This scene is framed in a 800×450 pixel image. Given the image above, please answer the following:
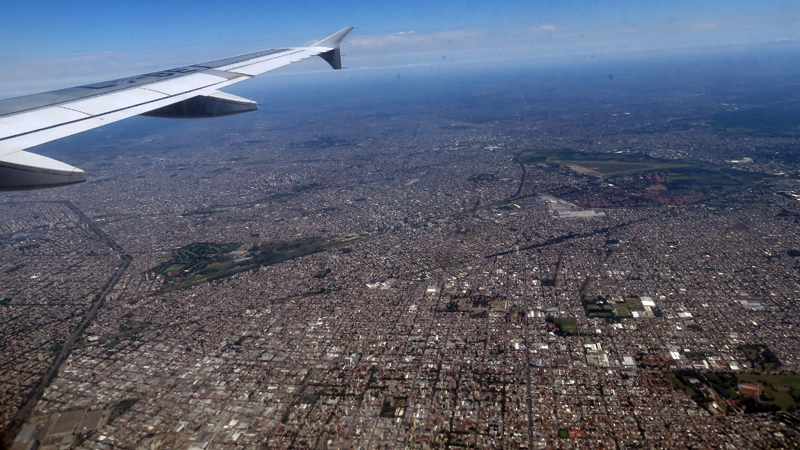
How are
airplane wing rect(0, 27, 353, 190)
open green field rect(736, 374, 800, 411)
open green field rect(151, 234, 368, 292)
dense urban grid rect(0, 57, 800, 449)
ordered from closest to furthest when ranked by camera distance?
airplane wing rect(0, 27, 353, 190) → dense urban grid rect(0, 57, 800, 449) → open green field rect(736, 374, 800, 411) → open green field rect(151, 234, 368, 292)

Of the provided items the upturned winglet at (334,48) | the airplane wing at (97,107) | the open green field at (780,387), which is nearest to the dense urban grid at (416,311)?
the open green field at (780,387)

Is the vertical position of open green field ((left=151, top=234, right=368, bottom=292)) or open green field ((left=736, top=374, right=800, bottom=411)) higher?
open green field ((left=151, top=234, right=368, bottom=292))

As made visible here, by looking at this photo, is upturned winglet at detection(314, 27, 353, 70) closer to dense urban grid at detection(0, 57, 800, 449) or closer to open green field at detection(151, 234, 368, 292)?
dense urban grid at detection(0, 57, 800, 449)

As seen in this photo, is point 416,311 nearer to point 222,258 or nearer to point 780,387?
point 780,387

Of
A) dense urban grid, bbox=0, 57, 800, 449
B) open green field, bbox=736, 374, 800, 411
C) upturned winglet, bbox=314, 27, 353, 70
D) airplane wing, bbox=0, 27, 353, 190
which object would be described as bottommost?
open green field, bbox=736, 374, 800, 411

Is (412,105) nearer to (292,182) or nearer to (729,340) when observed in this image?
(292,182)

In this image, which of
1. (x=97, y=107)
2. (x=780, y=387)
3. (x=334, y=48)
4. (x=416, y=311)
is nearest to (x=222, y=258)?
(x=416, y=311)

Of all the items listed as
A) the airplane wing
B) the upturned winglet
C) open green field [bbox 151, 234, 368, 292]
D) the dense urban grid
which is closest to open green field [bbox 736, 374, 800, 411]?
the dense urban grid

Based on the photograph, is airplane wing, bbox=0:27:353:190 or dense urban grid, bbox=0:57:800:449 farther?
dense urban grid, bbox=0:57:800:449

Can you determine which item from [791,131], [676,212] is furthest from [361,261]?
[791,131]
